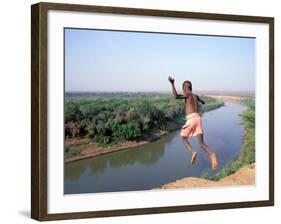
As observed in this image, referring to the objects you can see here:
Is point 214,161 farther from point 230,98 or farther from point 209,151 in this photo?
point 230,98

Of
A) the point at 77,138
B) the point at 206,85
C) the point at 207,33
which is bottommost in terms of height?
the point at 77,138

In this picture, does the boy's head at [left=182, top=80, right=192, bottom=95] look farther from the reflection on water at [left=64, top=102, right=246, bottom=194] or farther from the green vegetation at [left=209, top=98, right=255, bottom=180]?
the green vegetation at [left=209, top=98, right=255, bottom=180]

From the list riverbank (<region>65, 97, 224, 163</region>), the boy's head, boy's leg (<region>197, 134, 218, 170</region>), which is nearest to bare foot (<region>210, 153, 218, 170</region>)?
boy's leg (<region>197, 134, 218, 170</region>)

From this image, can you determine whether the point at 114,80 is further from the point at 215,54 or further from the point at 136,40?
the point at 215,54

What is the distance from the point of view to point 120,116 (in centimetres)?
485

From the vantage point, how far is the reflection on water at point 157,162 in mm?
4750

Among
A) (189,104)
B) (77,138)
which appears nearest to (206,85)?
(189,104)

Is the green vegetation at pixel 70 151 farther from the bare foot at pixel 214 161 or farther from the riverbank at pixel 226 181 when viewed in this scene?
the bare foot at pixel 214 161

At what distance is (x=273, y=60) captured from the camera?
5301 millimetres

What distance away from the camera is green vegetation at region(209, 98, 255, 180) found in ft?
17.1

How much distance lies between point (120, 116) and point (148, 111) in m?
0.19

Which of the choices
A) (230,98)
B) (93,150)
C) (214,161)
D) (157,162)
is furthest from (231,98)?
(93,150)

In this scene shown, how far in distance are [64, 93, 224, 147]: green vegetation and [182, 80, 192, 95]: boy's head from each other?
6 centimetres

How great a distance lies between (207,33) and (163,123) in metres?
0.60
